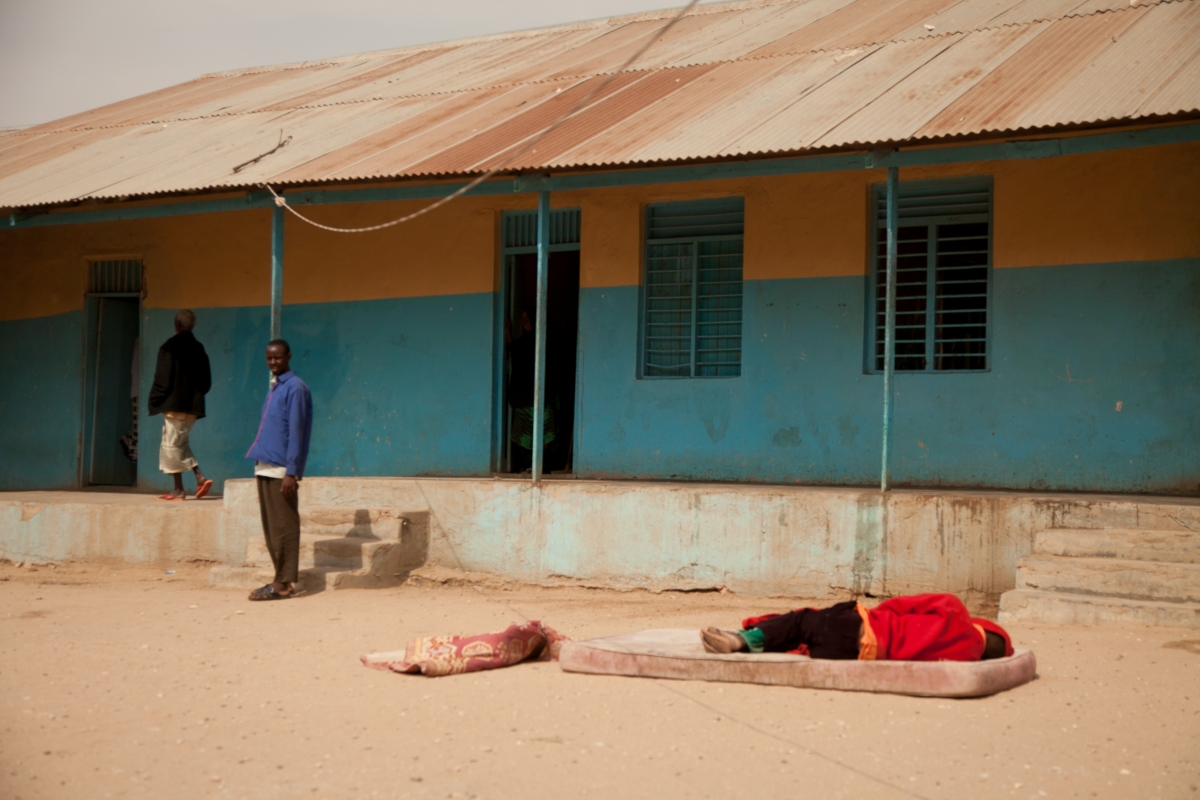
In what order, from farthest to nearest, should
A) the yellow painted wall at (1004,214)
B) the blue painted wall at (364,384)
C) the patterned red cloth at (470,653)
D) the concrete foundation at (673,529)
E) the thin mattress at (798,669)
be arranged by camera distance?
1. the blue painted wall at (364,384)
2. the yellow painted wall at (1004,214)
3. the concrete foundation at (673,529)
4. the patterned red cloth at (470,653)
5. the thin mattress at (798,669)

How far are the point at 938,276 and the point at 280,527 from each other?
5.18m

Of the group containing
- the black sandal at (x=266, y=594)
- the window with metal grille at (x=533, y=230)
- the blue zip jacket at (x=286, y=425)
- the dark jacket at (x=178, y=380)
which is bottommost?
the black sandal at (x=266, y=594)

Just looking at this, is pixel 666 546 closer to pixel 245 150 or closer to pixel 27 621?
pixel 27 621

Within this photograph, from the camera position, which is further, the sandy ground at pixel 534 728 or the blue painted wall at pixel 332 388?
the blue painted wall at pixel 332 388

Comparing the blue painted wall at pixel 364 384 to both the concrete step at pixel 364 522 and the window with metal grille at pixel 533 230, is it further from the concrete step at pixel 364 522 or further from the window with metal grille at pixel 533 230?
the concrete step at pixel 364 522

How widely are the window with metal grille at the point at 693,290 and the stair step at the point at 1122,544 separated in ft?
10.9

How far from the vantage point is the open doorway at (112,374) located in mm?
12453

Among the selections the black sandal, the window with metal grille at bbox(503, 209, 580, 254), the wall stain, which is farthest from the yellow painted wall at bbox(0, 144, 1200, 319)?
the black sandal

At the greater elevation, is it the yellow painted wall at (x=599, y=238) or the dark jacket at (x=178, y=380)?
the yellow painted wall at (x=599, y=238)

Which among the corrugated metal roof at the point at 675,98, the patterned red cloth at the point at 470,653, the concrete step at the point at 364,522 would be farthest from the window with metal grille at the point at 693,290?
the patterned red cloth at the point at 470,653

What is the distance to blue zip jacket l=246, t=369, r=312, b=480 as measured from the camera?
776 cm

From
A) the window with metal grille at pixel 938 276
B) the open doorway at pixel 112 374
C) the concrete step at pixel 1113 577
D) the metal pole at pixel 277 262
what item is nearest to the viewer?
the concrete step at pixel 1113 577

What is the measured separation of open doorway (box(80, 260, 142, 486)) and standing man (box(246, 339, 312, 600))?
5.21 meters

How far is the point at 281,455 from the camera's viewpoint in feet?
25.6
